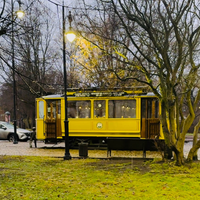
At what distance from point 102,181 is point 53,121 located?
9.78 metres

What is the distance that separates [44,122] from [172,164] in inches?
370

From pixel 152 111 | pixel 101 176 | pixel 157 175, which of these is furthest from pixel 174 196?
pixel 152 111

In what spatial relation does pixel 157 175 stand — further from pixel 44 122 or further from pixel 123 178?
pixel 44 122

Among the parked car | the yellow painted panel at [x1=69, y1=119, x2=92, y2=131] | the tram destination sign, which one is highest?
the tram destination sign

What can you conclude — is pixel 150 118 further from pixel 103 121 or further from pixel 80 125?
pixel 80 125

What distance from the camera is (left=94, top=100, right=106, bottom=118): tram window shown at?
16.4m

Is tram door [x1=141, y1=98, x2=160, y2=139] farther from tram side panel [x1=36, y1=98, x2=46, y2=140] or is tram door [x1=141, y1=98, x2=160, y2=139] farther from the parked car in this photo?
the parked car

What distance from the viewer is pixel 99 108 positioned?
16484 mm

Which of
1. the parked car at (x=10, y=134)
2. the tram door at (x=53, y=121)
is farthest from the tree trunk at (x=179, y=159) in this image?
the parked car at (x=10, y=134)

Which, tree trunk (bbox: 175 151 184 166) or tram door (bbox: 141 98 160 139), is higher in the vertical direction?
tram door (bbox: 141 98 160 139)

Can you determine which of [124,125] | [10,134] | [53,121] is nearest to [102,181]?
[124,125]

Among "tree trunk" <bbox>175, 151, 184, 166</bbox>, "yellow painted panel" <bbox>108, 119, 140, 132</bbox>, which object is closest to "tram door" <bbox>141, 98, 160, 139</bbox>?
"yellow painted panel" <bbox>108, 119, 140, 132</bbox>

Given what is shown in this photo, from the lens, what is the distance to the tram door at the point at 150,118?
1552cm

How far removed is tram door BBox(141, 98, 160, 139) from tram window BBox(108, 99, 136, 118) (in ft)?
1.95
